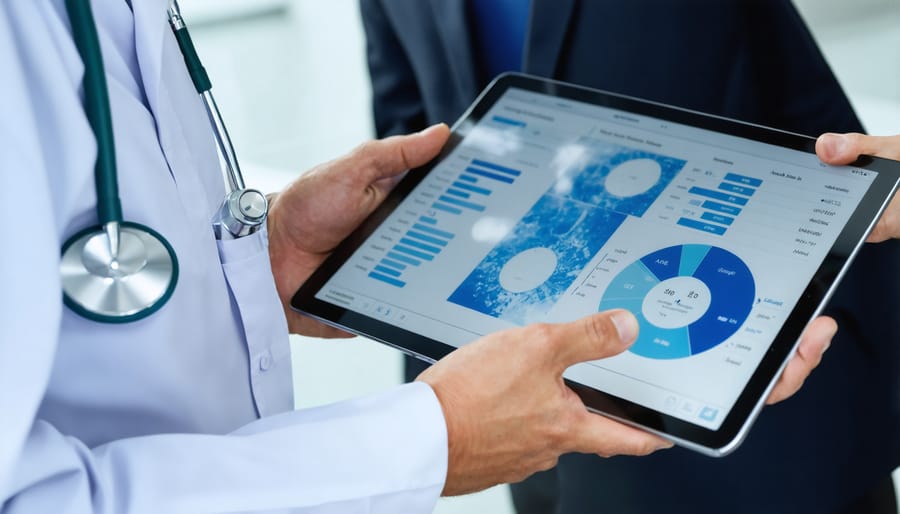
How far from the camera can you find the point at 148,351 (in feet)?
2.40

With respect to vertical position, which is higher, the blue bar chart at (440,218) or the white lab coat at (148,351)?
the white lab coat at (148,351)

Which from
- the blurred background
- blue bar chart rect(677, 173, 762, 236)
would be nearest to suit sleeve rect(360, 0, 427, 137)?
blue bar chart rect(677, 173, 762, 236)

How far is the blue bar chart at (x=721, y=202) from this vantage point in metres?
0.89

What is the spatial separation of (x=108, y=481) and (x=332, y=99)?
98.3 inches

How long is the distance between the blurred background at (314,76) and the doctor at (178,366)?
4.17 ft

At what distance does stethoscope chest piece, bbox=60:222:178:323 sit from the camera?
0.67 metres

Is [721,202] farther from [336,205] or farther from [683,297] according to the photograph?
[336,205]

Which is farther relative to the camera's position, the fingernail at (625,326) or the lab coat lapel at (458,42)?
the lab coat lapel at (458,42)

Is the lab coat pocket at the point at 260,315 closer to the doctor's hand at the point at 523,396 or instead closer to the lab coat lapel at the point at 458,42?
the doctor's hand at the point at 523,396

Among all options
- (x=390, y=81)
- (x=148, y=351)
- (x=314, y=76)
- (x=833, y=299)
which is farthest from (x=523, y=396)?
(x=314, y=76)

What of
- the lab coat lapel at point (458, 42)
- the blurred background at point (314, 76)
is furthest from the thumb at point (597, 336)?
the blurred background at point (314, 76)

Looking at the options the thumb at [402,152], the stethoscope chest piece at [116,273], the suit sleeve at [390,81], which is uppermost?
the stethoscope chest piece at [116,273]

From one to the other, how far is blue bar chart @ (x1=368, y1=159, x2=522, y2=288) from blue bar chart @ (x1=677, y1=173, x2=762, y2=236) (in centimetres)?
19

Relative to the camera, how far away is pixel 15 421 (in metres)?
0.60
